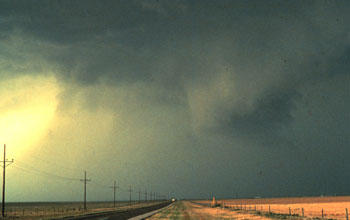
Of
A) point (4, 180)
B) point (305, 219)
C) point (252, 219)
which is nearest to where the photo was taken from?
point (305, 219)

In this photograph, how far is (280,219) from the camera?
42.1 m

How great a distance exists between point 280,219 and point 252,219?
3.85 meters

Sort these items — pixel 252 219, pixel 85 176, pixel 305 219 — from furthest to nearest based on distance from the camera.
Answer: pixel 85 176
pixel 252 219
pixel 305 219

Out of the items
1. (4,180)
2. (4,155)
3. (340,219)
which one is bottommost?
(340,219)

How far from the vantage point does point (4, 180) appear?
201 ft

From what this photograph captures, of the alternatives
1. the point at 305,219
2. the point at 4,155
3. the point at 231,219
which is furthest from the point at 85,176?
the point at 305,219

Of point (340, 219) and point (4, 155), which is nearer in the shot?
point (340, 219)

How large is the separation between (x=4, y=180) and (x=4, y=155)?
4.59 metres

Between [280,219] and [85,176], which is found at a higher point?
[85,176]

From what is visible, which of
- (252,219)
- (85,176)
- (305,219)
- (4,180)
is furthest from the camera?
(85,176)

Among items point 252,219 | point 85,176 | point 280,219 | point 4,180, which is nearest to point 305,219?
point 280,219

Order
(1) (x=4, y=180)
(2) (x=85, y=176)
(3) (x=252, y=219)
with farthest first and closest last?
1. (2) (x=85, y=176)
2. (1) (x=4, y=180)
3. (3) (x=252, y=219)

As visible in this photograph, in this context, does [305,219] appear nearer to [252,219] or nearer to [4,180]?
[252,219]

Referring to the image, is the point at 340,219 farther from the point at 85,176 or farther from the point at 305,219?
the point at 85,176
